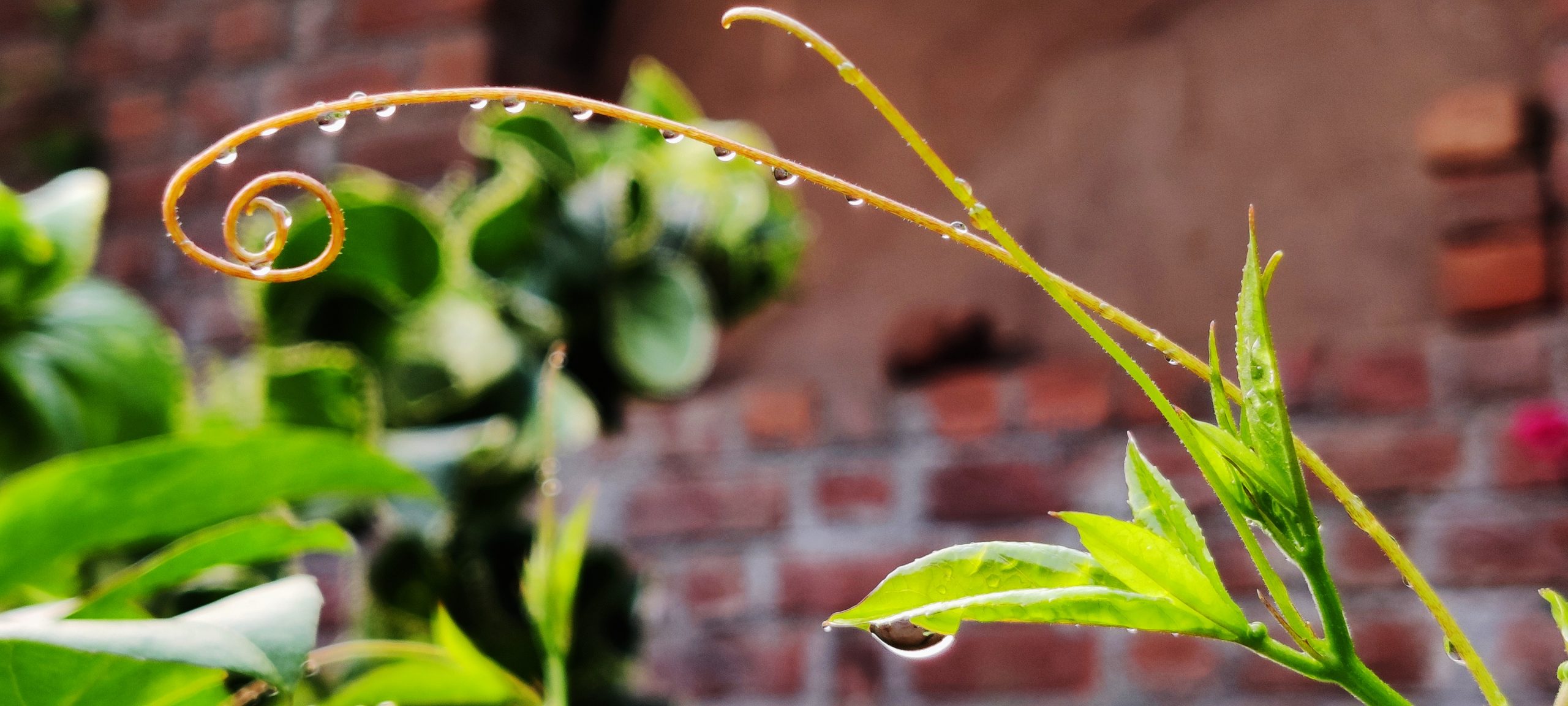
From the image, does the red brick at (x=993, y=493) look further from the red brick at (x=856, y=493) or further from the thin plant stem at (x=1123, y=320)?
the thin plant stem at (x=1123, y=320)

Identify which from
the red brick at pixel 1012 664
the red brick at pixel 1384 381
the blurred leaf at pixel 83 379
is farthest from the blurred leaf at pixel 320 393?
the red brick at pixel 1384 381

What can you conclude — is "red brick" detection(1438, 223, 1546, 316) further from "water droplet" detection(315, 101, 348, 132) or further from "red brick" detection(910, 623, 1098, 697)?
"water droplet" detection(315, 101, 348, 132)

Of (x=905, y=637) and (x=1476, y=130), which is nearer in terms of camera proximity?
(x=905, y=637)

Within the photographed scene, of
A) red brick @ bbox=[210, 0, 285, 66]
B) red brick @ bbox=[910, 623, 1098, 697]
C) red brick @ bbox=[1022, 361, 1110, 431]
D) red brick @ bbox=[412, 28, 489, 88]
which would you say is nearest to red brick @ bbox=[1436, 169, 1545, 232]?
red brick @ bbox=[1022, 361, 1110, 431]

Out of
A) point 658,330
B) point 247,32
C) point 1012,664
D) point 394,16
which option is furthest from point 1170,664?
point 247,32

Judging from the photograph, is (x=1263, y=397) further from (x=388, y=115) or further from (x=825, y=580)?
(x=825, y=580)

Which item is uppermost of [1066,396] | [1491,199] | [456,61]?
[456,61]

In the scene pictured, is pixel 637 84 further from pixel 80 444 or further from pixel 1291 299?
pixel 1291 299

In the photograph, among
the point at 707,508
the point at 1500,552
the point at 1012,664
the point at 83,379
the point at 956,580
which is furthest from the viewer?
the point at 707,508
